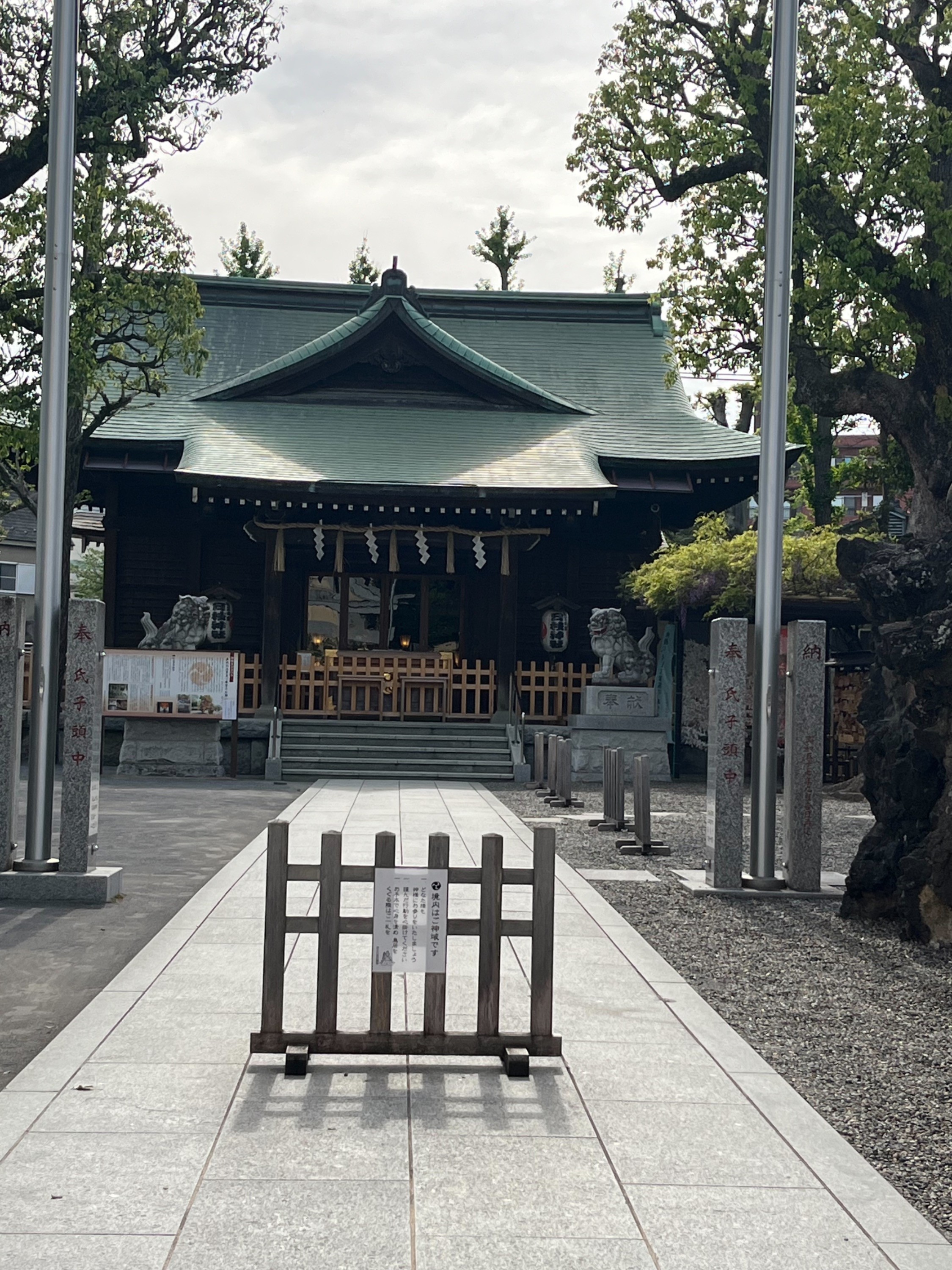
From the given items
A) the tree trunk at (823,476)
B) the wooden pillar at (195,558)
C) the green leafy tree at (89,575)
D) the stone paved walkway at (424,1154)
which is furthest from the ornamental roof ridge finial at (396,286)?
the green leafy tree at (89,575)

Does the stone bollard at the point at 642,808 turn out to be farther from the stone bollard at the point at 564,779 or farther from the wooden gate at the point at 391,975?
the wooden gate at the point at 391,975

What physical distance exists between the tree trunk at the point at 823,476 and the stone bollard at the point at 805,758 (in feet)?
81.2

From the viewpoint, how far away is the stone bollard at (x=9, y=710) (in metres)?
9.23

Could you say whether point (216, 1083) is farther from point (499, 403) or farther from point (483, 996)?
point (499, 403)

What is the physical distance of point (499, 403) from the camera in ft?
89.5

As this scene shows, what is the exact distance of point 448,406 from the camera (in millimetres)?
26984

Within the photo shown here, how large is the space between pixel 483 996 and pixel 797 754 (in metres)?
5.59

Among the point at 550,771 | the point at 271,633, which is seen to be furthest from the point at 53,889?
the point at 271,633

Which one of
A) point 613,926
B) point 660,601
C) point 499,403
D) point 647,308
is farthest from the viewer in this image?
point 647,308

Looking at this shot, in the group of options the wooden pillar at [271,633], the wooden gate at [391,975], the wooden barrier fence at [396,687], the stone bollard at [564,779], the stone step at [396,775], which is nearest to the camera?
the wooden gate at [391,975]

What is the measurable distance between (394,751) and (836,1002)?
14939 millimetres

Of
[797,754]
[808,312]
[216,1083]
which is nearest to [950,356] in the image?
[808,312]

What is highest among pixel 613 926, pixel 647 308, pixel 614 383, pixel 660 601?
pixel 647 308

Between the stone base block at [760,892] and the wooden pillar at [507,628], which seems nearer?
the stone base block at [760,892]
